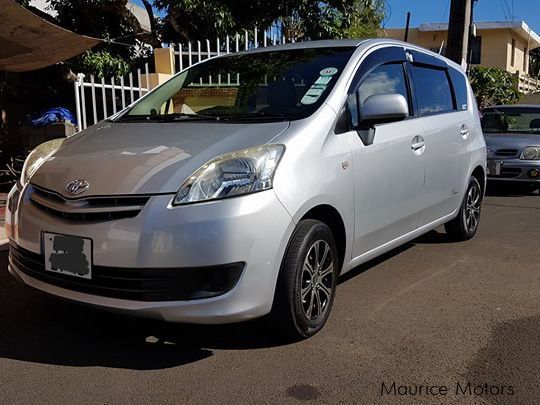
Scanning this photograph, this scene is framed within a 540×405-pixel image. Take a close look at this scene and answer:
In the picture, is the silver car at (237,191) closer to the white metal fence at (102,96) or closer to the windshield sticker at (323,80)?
the windshield sticker at (323,80)

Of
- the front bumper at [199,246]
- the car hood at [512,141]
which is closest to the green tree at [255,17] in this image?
the car hood at [512,141]

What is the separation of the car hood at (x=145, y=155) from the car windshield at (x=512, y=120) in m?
7.90

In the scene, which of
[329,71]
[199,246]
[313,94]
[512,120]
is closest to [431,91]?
[329,71]

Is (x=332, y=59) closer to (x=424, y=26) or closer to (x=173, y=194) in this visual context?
(x=173, y=194)

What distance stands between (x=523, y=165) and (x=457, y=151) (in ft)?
14.5

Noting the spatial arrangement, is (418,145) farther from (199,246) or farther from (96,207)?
(96,207)

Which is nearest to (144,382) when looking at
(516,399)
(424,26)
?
(516,399)

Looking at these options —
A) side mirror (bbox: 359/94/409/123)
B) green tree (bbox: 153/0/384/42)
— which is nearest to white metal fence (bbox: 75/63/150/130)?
green tree (bbox: 153/0/384/42)

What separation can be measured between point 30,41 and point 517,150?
710cm

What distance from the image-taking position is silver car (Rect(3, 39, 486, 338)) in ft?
9.63

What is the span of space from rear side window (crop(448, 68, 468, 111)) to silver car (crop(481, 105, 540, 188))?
3.77m

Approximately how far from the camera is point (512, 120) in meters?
10.3

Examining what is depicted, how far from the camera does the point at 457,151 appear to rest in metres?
5.29

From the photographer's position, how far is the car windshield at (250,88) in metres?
3.79
